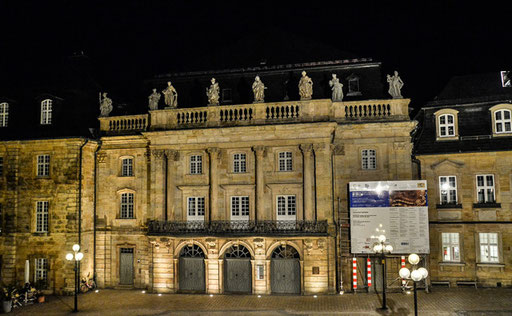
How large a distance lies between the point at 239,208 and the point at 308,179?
5064mm

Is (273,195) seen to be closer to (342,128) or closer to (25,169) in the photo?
(342,128)

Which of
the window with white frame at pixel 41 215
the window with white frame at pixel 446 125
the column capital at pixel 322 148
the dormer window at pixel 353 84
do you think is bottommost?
the window with white frame at pixel 41 215

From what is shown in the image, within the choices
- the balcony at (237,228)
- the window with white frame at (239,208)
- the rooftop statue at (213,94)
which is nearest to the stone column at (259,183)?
the balcony at (237,228)

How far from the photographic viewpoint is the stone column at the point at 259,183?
28.1 meters

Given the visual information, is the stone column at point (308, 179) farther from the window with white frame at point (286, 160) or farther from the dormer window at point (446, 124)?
the dormer window at point (446, 124)

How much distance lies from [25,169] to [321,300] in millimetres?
22470

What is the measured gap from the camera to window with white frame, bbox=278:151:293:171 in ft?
94.8

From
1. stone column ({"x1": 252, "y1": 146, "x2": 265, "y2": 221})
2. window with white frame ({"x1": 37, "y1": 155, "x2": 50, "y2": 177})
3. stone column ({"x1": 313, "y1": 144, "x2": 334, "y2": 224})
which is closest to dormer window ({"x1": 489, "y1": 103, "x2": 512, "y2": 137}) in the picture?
stone column ({"x1": 313, "y1": 144, "x2": 334, "y2": 224})

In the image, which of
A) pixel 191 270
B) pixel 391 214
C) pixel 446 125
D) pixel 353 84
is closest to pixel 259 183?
pixel 191 270

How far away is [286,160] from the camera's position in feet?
94.9

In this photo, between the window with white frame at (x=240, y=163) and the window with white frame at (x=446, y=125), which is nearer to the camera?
the window with white frame at (x=240, y=163)

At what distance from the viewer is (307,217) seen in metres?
27.3

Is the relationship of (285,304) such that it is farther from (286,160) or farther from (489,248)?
(489,248)

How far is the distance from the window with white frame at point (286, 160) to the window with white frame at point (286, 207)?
1.86 metres
